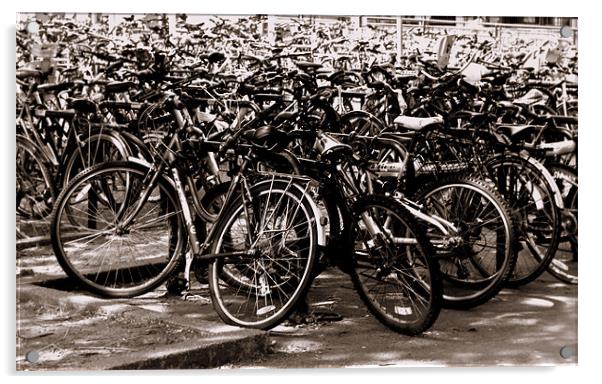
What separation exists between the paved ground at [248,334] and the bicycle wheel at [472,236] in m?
0.12

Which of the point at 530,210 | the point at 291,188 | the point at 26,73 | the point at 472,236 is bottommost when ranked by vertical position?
the point at 472,236

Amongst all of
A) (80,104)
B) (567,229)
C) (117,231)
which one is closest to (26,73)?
(80,104)

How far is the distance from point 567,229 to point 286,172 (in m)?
1.45

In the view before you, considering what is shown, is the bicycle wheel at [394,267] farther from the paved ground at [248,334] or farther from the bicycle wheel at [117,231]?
the bicycle wheel at [117,231]

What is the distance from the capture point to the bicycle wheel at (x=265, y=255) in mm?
3811

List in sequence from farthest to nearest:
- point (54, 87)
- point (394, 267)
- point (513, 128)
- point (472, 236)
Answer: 1. point (513, 128)
2. point (54, 87)
3. point (472, 236)
4. point (394, 267)

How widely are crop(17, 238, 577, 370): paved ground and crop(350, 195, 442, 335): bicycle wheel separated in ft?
0.27

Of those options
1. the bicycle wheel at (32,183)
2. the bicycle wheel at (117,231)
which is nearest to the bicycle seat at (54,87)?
the bicycle wheel at (32,183)

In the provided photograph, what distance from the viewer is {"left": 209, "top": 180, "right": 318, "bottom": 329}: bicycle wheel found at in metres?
3.81

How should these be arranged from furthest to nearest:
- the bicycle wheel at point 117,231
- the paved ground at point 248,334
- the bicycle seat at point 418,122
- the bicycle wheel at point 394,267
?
the bicycle seat at point 418,122 → the bicycle wheel at point 117,231 → the paved ground at point 248,334 → the bicycle wheel at point 394,267

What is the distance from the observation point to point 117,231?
13.1 feet

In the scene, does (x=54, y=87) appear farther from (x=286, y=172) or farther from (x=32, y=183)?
(x=286, y=172)

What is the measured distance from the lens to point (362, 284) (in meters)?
3.93

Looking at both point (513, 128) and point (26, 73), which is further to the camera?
point (513, 128)
